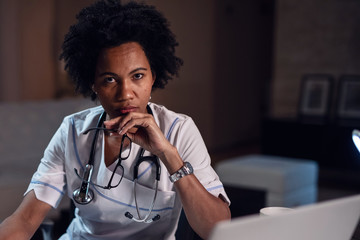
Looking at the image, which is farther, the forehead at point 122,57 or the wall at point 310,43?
the wall at point 310,43

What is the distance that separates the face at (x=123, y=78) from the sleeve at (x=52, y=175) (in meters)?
0.22

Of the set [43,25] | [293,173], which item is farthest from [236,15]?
[293,173]

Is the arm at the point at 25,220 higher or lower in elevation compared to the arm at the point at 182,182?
lower

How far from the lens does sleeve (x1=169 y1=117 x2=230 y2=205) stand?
1.30m

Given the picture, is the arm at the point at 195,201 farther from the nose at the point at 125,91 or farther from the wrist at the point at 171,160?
the nose at the point at 125,91

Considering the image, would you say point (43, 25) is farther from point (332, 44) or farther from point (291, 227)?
point (291, 227)

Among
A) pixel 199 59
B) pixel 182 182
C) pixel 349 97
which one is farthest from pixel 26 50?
pixel 182 182

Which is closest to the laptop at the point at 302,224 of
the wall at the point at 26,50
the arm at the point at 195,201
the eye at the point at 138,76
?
the arm at the point at 195,201

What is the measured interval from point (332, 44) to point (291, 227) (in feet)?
15.7

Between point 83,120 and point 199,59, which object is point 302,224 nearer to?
point 83,120

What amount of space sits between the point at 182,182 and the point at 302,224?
21.0 inches

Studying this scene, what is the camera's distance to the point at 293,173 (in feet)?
12.0

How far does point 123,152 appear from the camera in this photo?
1.36 meters

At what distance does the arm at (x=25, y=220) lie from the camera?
1.23 m
